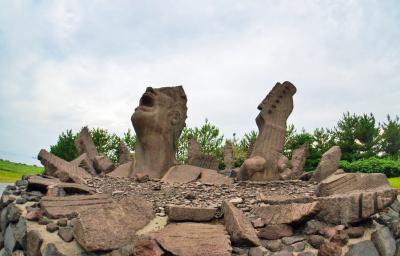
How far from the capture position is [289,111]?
7.94 metres

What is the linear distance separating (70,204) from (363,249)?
3429 millimetres

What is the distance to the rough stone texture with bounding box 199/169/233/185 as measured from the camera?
24.4 feet

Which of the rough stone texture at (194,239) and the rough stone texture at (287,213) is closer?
the rough stone texture at (194,239)

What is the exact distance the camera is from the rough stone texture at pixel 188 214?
4312 millimetres

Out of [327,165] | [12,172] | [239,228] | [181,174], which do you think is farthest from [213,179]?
[12,172]

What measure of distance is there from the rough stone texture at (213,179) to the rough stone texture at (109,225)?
9.84 ft

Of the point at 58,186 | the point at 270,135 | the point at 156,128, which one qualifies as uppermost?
the point at 156,128

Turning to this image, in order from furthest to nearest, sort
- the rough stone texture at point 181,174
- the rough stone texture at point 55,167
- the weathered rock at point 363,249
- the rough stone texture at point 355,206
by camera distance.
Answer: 1. the rough stone texture at point 181,174
2. the rough stone texture at point 55,167
3. the rough stone texture at point 355,206
4. the weathered rock at point 363,249

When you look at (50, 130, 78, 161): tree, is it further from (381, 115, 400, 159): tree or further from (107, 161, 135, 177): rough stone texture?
(381, 115, 400, 159): tree

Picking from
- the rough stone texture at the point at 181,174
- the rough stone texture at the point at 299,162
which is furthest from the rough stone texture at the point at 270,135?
the rough stone texture at the point at 299,162

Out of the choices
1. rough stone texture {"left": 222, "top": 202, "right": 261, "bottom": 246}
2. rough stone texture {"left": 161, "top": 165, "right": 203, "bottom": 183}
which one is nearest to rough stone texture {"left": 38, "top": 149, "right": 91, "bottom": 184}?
rough stone texture {"left": 161, "top": 165, "right": 203, "bottom": 183}

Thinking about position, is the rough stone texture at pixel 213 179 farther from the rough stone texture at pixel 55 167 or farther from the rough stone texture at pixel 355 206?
the rough stone texture at pixel 355 206

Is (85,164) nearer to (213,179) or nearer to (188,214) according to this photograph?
(213,179)

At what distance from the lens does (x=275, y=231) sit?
402 centimetres
